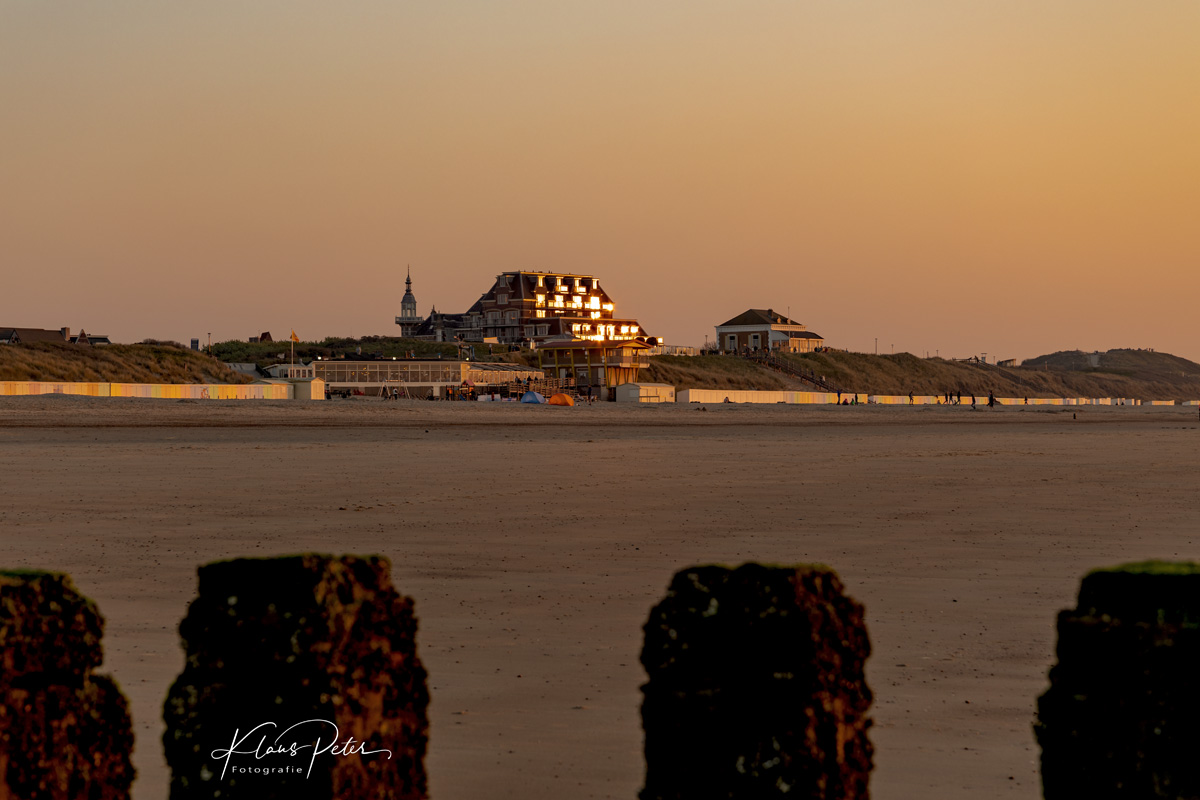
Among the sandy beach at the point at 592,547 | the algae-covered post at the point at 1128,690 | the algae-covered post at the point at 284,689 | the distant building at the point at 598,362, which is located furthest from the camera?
the distant building at the point at 598,362

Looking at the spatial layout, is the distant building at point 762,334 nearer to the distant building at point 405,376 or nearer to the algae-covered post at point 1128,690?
the distant building at point 405,376

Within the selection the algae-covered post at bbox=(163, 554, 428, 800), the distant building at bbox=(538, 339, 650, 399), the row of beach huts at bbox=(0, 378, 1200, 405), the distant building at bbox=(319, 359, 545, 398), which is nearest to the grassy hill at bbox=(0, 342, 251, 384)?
the row of beach huts at bbox=(0, 378, 1200, 405)

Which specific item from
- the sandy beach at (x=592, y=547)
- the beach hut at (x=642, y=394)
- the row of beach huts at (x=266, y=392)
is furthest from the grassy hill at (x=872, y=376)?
the sandy beach at (x=592, y=547)

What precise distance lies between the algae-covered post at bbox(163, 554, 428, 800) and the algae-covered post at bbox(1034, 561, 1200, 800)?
62.1 inches

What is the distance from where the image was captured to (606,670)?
6.95m

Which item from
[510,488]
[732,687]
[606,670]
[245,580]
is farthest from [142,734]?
[510,488]

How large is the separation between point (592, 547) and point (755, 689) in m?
10.1

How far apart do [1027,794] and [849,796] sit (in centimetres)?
252

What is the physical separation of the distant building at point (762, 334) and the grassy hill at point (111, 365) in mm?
83358

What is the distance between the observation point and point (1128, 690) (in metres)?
2.48

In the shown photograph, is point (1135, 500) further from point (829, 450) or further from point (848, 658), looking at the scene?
point (848, 658)

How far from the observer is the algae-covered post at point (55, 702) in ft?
8.83

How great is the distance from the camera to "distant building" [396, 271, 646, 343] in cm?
14325

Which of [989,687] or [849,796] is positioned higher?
[849,796]
